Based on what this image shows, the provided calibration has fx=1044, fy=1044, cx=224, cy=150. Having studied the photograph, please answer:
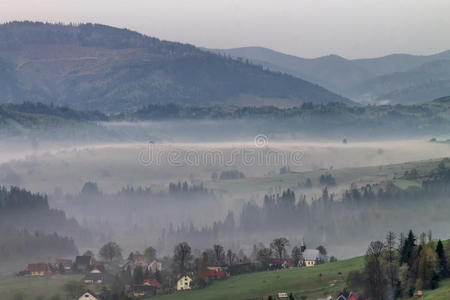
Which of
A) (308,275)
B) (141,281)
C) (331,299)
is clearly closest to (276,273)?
(308,275)

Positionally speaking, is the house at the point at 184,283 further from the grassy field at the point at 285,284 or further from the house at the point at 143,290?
the house at the point at 143,290

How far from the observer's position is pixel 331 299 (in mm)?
155625

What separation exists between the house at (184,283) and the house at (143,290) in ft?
15.7

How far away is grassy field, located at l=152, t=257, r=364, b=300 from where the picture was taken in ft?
548

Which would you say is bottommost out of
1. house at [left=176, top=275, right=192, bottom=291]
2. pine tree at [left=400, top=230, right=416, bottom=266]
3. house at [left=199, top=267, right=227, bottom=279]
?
house at [left=176, top=275, right=192, bottom=291]

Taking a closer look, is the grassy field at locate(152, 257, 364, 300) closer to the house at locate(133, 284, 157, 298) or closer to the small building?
the small building

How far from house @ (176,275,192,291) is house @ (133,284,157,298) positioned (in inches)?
188

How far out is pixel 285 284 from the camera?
17525 cm

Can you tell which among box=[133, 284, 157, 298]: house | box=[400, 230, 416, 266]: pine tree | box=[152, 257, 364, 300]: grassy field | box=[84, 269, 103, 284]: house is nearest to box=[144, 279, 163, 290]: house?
box=[133, 284, 157, 298]: house

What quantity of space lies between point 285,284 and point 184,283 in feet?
65.8

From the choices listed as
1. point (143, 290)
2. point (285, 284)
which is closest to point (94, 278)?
point (143, 290)

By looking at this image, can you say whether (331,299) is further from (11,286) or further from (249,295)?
(11,286)

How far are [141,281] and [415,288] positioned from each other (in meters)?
56.4

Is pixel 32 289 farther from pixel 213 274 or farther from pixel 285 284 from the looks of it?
pixel 285 284
